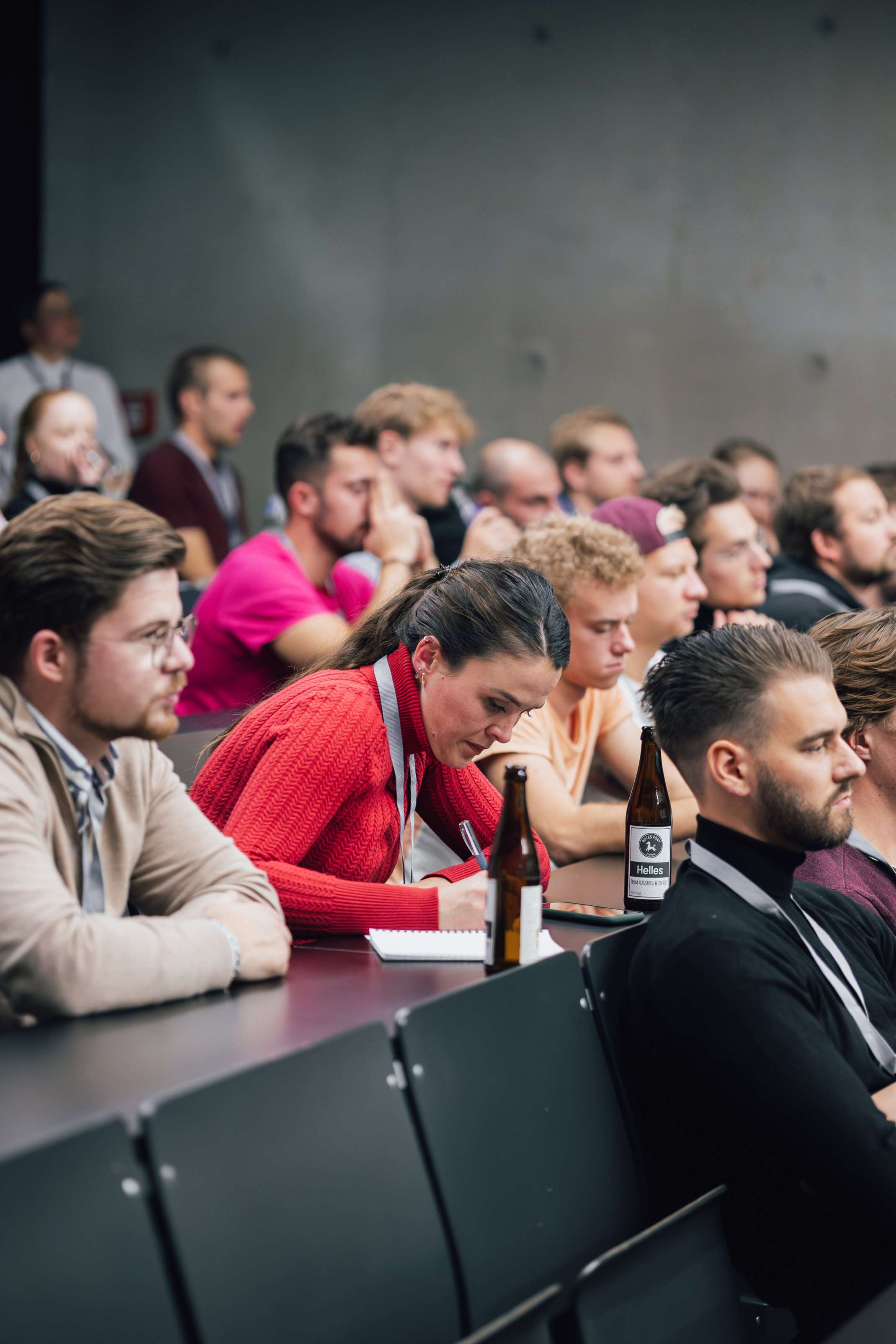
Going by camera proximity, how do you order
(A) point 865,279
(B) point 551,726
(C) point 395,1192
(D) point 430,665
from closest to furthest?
(C) point 395,1192 < (D) point 430,665 < (B) point 551,726 < (A) point 865,279

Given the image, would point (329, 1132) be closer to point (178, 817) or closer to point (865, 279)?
point (178, 817)

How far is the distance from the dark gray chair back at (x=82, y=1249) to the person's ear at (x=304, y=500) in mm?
2857

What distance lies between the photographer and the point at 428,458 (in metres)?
4.98

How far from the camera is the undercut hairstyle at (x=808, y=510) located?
Answer: 4.71 metres

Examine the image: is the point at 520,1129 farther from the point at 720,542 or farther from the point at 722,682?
the point at 720,542

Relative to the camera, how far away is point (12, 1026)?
1.60 m

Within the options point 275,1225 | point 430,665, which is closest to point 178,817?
point 430,665

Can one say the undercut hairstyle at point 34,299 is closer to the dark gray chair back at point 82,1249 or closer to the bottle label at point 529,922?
the bottle label at point 529,922

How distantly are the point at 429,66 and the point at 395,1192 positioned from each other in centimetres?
670

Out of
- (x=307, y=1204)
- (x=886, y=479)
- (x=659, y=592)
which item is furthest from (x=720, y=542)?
(x=307, y=1204)

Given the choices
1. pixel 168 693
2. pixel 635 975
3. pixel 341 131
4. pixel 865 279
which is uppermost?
pixel 341 131

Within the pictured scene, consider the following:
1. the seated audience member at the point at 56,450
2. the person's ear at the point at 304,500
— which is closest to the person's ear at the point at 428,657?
the person's ear at the point at 304,500

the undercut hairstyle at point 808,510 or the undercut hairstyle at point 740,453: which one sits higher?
the undercut hairstyle at point 740,453

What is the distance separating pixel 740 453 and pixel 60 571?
4883mm
